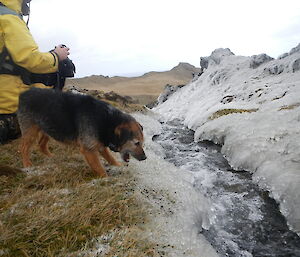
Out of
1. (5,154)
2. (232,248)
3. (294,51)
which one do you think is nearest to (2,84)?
(5,154)

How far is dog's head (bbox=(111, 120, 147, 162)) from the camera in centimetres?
749

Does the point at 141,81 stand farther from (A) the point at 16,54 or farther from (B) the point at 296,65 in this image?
(A) the point at 16,54

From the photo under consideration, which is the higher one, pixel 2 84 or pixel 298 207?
pixel 2 84

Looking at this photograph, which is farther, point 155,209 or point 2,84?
point 2,84

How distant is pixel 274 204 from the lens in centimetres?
813

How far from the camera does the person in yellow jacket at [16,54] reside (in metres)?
8.61

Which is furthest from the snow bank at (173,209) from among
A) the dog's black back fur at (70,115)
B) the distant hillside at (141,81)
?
the distant hillside at (141,81)

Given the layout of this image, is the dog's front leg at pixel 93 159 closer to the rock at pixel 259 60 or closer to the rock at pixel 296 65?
the rock at pixel 296 65

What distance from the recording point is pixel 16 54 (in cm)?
870

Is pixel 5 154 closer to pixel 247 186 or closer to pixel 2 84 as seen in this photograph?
pixel 2 84

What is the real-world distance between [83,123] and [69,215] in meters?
3.02

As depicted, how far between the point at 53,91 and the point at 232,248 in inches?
252

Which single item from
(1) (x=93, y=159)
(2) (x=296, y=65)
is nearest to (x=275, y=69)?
(2) (x=296, y=65)

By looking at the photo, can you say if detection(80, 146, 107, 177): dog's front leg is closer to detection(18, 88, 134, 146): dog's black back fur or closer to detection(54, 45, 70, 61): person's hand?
detection(18, 88, 134, 146): dog's black back fur
